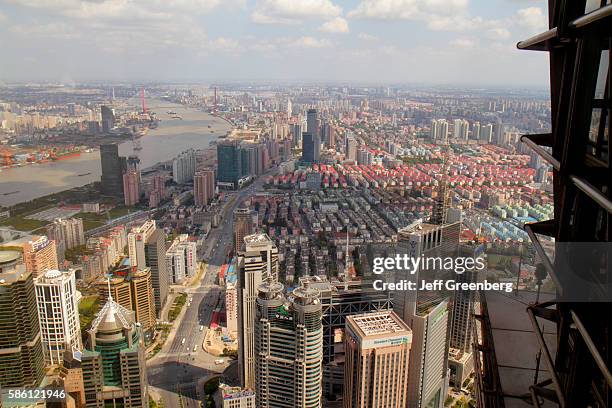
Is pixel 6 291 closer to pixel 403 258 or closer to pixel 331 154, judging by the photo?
pixel 403 258

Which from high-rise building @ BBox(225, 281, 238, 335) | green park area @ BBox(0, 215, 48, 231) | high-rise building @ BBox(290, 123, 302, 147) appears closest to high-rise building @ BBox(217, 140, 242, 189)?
high-rise building @ BBox(290, 123, 302, 147)

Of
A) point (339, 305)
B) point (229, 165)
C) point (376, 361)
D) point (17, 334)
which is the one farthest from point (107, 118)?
point (376, 361)

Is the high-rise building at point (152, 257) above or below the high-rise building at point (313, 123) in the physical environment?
below

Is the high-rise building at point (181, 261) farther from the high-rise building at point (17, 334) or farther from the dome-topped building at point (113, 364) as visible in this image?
the dome-topped building at point (113, 364)

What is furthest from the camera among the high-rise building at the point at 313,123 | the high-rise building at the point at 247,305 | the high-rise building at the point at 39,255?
the high-rise building at the point at 313,123

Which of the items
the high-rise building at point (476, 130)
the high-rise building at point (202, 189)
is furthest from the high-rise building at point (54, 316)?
the high-rise building at point (476, 130)

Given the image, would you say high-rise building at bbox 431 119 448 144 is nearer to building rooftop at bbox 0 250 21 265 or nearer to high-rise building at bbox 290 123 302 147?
high-rise building at bbox 290 123 302 147

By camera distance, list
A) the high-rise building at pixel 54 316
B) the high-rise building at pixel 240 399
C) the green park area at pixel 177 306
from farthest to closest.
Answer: the green park area at pixel 177 306 < the high-rise building at pixel 54 316 < the high-rise building at pixel 240 399
